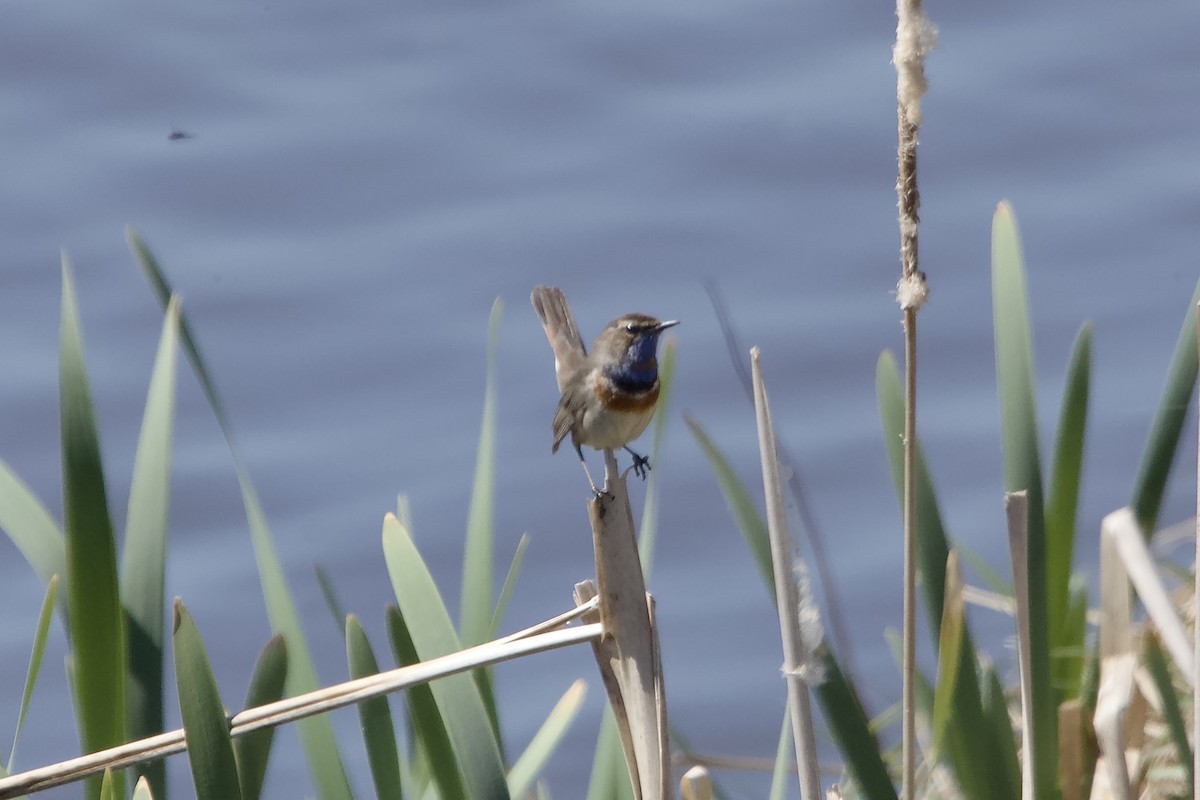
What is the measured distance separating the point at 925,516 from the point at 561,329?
2077 mm

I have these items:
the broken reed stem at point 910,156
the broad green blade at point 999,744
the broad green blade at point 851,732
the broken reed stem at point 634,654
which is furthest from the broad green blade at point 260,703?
the broad green blade at point 999,744

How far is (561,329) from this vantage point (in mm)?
4379

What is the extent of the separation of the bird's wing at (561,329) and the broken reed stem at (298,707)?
80.1 inches

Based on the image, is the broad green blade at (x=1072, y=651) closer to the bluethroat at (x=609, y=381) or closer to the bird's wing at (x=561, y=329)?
the bluethroat at (x=609, y=381)

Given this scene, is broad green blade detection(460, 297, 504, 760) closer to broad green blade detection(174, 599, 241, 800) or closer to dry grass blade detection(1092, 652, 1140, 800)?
broad green blade detection(174, 599, 241, 800)

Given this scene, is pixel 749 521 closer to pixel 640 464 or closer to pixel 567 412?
pixel 567 412

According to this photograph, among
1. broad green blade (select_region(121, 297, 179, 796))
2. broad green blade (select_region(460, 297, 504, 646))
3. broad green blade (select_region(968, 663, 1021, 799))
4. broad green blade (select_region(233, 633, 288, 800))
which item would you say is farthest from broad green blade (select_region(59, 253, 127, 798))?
broad green blade (select_region(968, 663, 1021, 799))

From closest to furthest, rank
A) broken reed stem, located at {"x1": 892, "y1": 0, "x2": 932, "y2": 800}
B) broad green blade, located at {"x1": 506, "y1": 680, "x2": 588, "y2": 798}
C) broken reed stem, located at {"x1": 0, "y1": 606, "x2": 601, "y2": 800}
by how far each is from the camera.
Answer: broken reed stem, located at {"x1": 892, "y1": 0, "x2": 932, "y2": 800} → broken reed stem, located at {"x1": 0, "y1": 606, "x2": 601, "y2": 800} → broad green blade, located at {"x1": 506, "y1": 680, "x2": 588, "y2": 798}

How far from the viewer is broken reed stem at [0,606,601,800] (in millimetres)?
2082

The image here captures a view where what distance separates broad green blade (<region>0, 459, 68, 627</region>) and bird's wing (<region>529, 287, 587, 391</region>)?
191 cm

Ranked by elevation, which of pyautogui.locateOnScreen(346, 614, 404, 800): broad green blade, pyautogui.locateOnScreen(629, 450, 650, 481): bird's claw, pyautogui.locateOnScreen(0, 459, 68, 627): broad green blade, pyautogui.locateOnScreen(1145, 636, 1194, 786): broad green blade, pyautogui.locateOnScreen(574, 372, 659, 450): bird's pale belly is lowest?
pyautogui.locateOnScreen(1145, 636, 1194, 786): broad green blade

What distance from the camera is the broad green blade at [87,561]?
214cm

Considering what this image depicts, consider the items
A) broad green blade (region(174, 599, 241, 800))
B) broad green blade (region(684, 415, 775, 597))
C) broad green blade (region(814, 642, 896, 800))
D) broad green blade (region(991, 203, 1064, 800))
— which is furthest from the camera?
broad green blade (region(991, 203, 1064, 800))

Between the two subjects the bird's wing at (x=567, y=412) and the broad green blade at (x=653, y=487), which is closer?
the broad green blade at (x=653, y=487)
